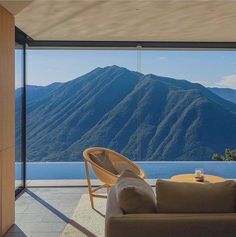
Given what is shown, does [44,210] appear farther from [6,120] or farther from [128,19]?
[128,19]

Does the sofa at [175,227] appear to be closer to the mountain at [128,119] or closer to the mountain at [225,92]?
the mountain at [128,119]

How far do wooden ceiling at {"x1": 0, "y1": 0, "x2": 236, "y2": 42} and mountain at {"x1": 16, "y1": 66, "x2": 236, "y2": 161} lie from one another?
5263mm

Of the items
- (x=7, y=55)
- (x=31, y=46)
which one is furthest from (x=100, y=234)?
(x=31, y=46)

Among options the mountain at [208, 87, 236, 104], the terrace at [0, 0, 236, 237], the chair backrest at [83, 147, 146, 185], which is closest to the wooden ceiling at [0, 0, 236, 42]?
the terrace at [0, 0, 236, 237]

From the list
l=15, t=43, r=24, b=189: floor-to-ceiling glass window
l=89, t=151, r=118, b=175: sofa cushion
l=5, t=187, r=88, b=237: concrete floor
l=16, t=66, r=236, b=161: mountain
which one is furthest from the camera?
l=16, t=66, r=236, b=161: mountain

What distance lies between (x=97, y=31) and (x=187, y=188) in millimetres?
3902

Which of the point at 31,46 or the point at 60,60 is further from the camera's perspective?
the point at 60,60

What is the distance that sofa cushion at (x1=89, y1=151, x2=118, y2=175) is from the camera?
5.42m

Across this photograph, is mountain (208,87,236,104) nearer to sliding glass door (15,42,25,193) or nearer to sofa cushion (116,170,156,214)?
sliding glass door (15,42,25,193)

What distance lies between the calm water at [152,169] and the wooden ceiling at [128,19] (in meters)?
2.99

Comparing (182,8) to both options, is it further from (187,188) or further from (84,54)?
(84,54)

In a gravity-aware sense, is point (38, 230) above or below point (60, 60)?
below

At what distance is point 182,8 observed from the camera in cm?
465

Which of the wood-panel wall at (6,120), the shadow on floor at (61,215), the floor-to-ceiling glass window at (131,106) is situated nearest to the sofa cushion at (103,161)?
the shadow on floor at (61,215)
